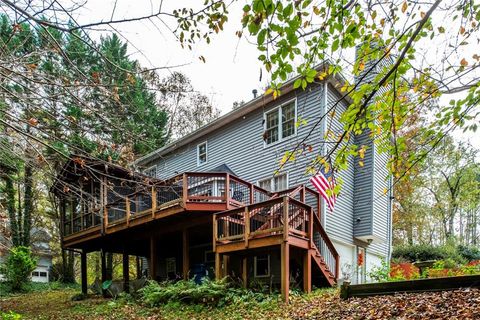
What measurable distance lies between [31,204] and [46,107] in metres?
19.3

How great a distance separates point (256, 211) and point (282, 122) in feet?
14.8

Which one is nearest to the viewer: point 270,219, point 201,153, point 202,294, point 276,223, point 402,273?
point 202,294

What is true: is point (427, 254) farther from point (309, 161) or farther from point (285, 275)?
point (285, 275)

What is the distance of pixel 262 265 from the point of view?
41.5 ft

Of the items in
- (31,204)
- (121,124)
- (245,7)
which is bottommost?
(31,204)

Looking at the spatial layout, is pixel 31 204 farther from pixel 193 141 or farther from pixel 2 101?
pixel 2 101

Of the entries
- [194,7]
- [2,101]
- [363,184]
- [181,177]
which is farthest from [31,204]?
[194,7]

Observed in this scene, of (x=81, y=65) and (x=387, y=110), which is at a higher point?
(x=81, y=65)

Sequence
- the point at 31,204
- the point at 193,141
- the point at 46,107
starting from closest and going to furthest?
the point at 46,107
the point at 193,141
the point at 31,204

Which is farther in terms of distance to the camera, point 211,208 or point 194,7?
point 211,208

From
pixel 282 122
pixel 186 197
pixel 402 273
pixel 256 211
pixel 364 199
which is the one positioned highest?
pixel 282 122

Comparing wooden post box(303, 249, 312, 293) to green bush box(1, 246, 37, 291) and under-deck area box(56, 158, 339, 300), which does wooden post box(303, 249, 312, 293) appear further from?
green bush box(1, 246, 37, 291)

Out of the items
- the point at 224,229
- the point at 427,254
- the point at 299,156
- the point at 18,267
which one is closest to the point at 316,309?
the point at 224,229

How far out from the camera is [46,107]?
12.4ft
